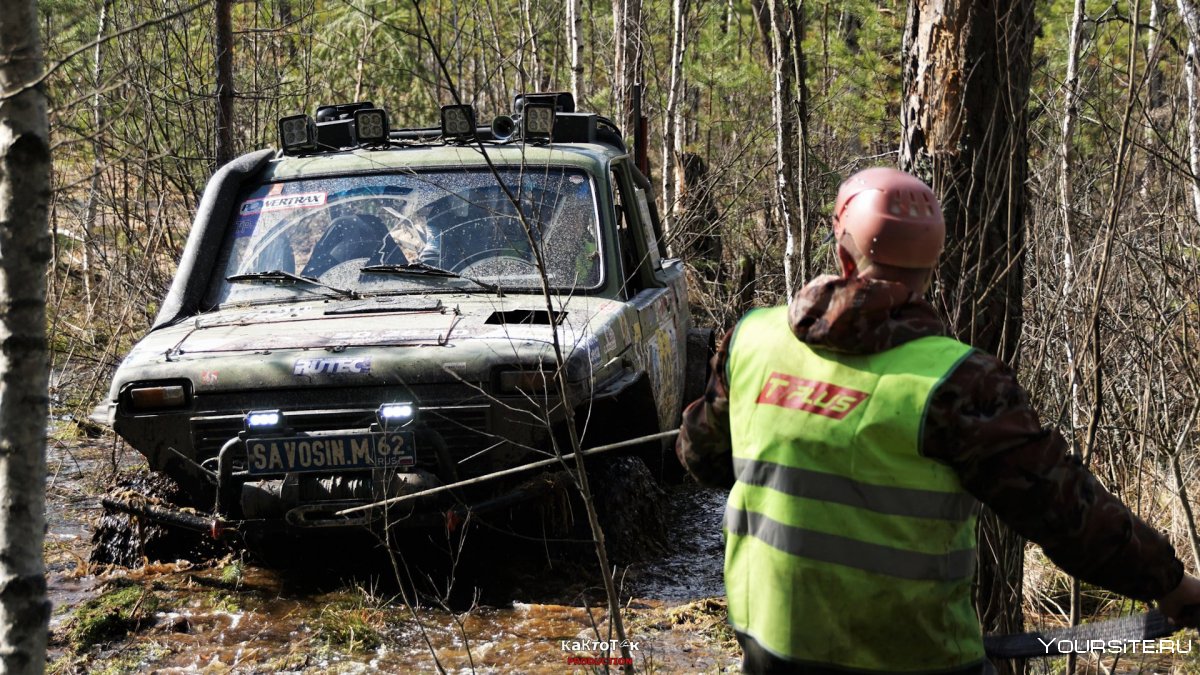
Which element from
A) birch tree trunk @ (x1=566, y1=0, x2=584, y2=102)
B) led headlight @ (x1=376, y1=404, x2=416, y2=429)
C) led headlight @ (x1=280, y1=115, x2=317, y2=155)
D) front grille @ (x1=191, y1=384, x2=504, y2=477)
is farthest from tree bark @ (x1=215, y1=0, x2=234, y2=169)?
led headlight @ (x1=376, y1=404, x2=416, y2=429)

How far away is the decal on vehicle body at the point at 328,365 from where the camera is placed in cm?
468

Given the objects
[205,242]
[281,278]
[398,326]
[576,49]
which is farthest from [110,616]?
[576,49]

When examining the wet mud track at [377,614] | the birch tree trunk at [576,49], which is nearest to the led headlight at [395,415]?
the wet mud track at [377,614]

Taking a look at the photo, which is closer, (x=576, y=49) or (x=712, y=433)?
(x=712, y=433)

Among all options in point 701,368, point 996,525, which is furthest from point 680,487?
point 996,525

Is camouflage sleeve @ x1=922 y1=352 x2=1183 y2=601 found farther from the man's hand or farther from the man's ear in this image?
the man's ear

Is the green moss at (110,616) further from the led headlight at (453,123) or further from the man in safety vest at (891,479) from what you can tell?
the man in safety vest at (891,479)

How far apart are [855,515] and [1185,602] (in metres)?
0.59

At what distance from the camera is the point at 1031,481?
200 centimetres

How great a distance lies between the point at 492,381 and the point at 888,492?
8.96ft

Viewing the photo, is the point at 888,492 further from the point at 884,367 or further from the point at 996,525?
the point at 996,525

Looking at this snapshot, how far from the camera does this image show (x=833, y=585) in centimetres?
210

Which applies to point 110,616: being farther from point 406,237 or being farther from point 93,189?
point 93,189

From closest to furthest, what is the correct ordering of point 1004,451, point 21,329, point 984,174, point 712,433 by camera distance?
1. point 1004,451
2. point 21,329
3. point 712,433
4. point 984,174
